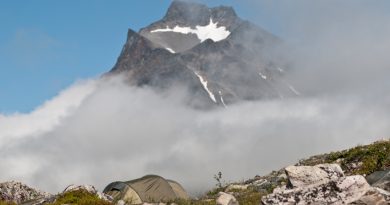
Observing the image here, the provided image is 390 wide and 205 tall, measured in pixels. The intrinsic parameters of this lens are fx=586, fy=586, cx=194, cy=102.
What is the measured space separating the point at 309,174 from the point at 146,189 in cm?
2610

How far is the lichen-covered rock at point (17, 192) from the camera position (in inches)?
1444

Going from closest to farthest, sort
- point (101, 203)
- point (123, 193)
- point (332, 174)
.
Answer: point (332, 174), point (101, 203), point (123, 193)

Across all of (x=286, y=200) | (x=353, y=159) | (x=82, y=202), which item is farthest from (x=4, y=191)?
(x=286, y=200)

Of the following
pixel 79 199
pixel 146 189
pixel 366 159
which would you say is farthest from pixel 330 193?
pixel 146 189

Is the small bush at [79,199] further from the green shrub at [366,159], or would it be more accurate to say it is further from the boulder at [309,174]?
the green shrub at [366,159]

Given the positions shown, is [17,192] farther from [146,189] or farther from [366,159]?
[366,159]

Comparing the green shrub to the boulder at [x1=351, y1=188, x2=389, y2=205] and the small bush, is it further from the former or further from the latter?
the small bush

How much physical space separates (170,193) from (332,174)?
26.4 metres

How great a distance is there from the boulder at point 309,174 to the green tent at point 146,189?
21.7m

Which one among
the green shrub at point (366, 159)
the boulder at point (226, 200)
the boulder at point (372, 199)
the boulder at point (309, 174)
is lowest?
the boulder at point (372, 199)

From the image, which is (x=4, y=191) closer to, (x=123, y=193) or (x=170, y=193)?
(x=123, y=193)

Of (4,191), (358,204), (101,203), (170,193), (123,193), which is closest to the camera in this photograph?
(358,204)

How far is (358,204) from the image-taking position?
15.9 meters

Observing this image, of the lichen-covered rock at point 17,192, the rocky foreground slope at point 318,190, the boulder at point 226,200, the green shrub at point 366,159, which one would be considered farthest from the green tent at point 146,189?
the boulder at point 226,200
